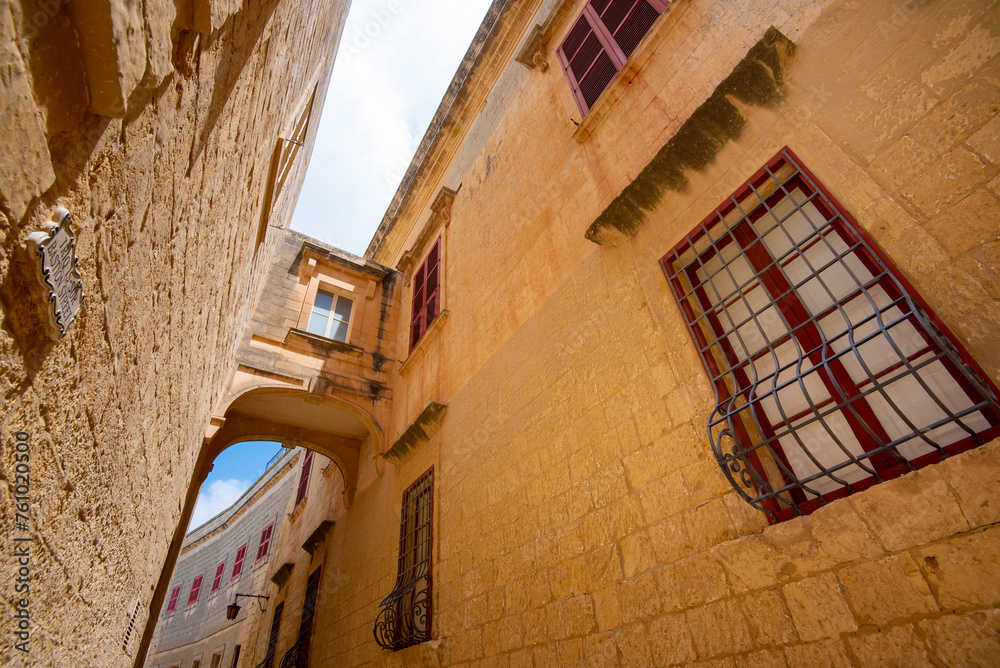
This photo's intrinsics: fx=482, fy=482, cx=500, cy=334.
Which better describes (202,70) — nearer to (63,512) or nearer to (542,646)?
(63,512)

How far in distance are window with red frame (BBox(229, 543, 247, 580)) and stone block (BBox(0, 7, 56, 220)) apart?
59.3ft

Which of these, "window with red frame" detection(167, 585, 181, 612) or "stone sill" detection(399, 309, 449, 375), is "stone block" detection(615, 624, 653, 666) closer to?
"stone sill" detection(399, 309, 449, 375)

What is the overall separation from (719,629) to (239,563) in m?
17.7

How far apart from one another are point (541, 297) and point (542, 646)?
2.95 m

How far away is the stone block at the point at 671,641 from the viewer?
2.42m

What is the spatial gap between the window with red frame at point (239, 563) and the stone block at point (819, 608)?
17.6 m

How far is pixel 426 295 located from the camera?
8.35 m

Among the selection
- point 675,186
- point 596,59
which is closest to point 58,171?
point 675,186

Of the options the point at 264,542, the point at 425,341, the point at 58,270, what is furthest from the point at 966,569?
the point at 264,542

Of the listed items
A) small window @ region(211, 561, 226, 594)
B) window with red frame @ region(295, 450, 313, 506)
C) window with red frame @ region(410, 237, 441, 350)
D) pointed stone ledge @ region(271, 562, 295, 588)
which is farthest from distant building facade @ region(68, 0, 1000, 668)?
small window @ region(211, 561, 226, 594)

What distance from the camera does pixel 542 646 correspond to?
327cm

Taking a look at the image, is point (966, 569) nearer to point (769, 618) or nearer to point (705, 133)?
point (769, 618)

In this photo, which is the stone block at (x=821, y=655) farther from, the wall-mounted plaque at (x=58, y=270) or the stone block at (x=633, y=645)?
the wall-mounted plaque at (x=58, y=270)

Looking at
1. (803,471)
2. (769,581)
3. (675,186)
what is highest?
(675,186)
